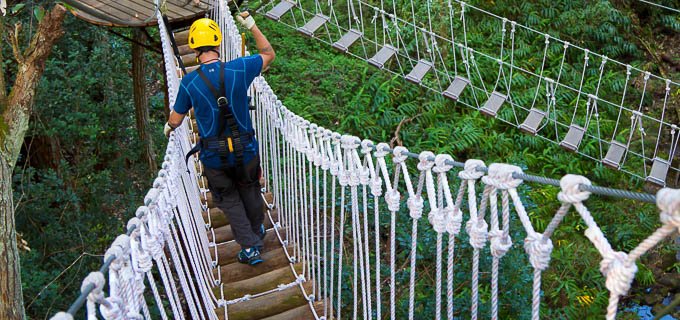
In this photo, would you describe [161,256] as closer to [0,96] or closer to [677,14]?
[0,96]

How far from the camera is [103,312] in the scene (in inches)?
47.9

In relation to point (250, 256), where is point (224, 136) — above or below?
above

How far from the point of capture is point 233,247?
2758mm

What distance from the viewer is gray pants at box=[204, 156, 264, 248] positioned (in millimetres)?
2574

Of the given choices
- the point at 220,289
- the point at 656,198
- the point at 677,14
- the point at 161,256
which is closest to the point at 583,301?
the point at 220,289

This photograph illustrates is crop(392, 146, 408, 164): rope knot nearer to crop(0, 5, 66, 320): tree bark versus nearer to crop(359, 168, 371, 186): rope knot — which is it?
crop(359, 168, 371, 186): rope knot

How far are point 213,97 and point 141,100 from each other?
303 centimetres

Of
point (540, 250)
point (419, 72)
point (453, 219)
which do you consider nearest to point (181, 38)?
point (419, 72)

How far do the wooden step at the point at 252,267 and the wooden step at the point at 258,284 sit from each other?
0.06 m

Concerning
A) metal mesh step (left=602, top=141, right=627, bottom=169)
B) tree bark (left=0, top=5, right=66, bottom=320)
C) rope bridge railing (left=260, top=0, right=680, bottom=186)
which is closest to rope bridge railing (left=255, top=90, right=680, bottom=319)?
tree bark (left=0, top=5, right=66, bottom=320)

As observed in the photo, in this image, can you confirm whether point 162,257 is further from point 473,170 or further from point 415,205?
point 473,170

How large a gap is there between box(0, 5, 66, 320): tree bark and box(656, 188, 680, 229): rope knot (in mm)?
2087

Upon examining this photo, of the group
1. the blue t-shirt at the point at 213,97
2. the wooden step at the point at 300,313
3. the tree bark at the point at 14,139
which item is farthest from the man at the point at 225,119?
the tree bark at the point at 14,139

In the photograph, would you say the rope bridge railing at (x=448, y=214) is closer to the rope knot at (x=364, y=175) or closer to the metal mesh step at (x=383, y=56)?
the rope knot at (x=364, y=175)
